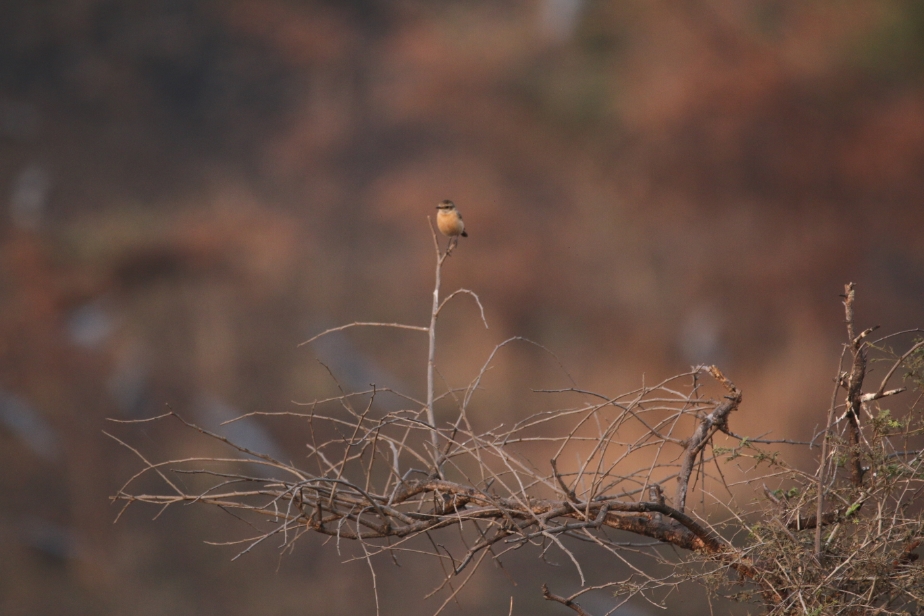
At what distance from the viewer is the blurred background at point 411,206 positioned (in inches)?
216

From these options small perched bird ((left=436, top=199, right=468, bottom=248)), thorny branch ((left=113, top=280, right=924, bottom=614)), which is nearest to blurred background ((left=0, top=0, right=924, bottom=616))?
small perched bird ((left=436, top=199, right=468, bottom=248))

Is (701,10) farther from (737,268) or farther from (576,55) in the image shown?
(737,268)

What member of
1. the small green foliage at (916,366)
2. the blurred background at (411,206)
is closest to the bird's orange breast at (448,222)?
the small green foliage at (916,366)

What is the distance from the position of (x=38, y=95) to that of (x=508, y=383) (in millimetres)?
3688

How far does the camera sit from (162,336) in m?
5.60

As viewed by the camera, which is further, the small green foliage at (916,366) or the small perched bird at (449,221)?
the small perched bird at (449,221)

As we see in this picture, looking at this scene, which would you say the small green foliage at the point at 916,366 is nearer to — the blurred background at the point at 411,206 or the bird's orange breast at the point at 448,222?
the bird's orange breast at the point at 448,222

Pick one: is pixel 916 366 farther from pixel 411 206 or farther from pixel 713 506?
pixel 411 206

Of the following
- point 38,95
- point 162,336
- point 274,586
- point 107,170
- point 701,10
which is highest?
point 701,10

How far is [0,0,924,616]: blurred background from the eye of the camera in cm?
548

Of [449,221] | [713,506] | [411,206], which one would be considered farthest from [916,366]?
[411,206]

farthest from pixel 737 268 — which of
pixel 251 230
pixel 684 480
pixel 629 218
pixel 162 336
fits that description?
pixel 684 480

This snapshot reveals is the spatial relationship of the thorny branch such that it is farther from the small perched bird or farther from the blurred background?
the blurred background

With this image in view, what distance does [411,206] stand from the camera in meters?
6.02
